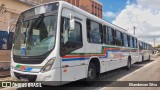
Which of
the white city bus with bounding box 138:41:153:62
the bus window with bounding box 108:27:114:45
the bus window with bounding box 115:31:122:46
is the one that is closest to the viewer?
the bus window with bounding box 108:27:114:45

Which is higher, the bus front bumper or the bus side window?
the bus side window

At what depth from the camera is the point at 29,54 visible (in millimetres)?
7438

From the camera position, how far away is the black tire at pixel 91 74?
9.35m

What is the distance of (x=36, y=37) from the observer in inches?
297

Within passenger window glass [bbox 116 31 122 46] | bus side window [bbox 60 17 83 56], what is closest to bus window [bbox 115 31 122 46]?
passenger window glass [bbox 116 31 122 46]

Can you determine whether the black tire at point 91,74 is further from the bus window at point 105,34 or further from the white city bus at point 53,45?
the bus window at point 105,34

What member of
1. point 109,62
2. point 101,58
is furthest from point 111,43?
point 101,58

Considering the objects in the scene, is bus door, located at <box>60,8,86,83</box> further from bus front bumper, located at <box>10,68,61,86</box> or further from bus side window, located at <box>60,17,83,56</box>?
bus front bumper, located at <box>10,68,61,86</box>

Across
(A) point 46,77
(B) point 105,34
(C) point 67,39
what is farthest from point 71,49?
(B) point 105,34

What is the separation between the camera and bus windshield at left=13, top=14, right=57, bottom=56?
7266 millimetres

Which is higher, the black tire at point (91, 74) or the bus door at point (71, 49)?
the bus door at point (71, 49)

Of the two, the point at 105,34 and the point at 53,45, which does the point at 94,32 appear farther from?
the point at 53,45

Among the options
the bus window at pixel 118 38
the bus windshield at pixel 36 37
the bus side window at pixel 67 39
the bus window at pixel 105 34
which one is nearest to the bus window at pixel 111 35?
the bus window at pixel 105 34

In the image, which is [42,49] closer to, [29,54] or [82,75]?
[29,54]
